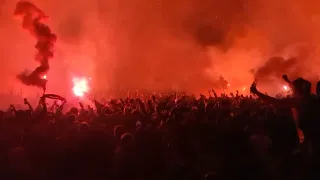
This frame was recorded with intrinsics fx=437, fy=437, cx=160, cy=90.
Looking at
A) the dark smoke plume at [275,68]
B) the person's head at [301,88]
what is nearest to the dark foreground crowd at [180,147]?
the person's head at [301,88]

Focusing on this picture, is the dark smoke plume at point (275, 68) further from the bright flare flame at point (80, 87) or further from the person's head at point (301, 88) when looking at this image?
the person's head at point (301, 88)

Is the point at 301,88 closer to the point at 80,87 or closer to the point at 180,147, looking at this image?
the point at 180,147

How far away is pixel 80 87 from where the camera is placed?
2214 centimetres

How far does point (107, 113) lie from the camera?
24.1 feet

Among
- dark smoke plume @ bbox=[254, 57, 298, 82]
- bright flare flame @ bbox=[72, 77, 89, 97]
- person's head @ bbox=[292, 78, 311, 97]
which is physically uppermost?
dark smoke plume @ bbox=[254, 57, 298, 82]

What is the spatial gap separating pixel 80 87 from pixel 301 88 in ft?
61.3

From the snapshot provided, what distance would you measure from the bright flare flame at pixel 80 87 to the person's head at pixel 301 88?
15.7 m

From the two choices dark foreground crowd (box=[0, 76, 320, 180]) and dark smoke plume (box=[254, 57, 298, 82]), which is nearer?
dark foreground crowd (box=[0, 76, 320, 180])

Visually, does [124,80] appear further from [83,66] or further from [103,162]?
[103,162]

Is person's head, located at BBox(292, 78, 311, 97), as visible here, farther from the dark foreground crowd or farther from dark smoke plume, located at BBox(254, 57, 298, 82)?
dark smoke plume, located at BBox(254, 57, 298, 82)

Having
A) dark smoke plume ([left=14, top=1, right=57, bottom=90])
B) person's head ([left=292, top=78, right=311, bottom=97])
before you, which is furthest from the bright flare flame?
person's head ([left=292, top=78, right=311, bottom=97])

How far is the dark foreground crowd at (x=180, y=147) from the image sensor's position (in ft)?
14.1

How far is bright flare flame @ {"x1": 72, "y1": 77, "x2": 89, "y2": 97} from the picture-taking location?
20.5 m

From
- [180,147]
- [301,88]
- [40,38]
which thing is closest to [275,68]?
[40,38]
